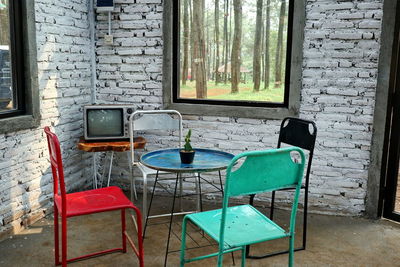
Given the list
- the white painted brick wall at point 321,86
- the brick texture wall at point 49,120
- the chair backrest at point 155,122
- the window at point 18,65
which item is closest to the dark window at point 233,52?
the white painted brick wall at point 321,86

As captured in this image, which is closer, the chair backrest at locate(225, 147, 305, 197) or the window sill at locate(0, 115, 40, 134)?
the chair backrest at locate(225, 147, 305, 197)

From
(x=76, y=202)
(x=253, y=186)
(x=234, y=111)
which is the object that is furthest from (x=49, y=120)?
(x=253, y=186)

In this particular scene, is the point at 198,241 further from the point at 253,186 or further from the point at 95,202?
the point at 253,186

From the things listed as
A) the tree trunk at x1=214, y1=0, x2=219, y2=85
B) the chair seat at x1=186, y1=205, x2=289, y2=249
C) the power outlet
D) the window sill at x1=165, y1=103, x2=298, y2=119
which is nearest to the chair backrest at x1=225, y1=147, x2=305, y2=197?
the chair seat at x1=186, y1=205, x2=289, y2=249

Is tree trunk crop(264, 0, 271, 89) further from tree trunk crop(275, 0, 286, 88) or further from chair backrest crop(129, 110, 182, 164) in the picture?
chair backrest crop(129, 110, 182, 164)

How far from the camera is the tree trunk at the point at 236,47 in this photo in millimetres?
3904

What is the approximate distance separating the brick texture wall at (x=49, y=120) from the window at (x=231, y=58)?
835mm

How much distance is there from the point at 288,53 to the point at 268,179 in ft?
6.88

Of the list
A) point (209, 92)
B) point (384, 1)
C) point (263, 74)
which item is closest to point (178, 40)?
point (209, 92)

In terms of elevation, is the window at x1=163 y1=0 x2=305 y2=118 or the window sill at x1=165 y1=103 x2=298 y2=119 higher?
the window at x1=163 y1=0 x2=305 y2=118

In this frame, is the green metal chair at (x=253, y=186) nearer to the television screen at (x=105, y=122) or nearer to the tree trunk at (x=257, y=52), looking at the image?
the television screen at (x=105, y=122)

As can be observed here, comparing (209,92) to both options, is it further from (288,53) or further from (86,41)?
(86,41)

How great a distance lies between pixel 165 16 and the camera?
395cm

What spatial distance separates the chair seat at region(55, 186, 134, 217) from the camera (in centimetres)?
239
